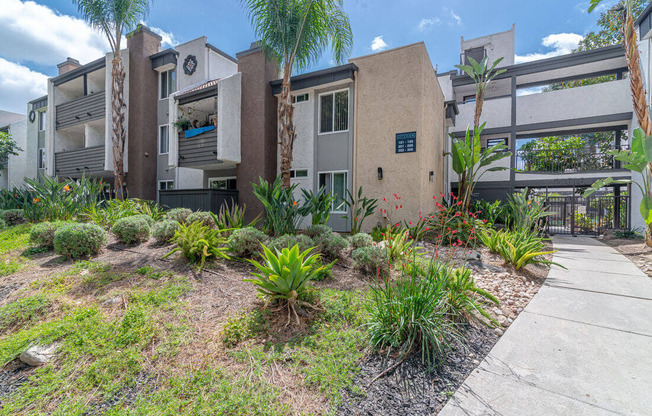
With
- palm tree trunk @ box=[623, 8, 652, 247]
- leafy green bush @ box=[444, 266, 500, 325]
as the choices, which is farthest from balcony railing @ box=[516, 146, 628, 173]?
leafy green bush @ box=[444, 266, 500, 325]

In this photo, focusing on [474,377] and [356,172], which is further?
[356,172]

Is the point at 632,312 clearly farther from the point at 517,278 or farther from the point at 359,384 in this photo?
the point at 359,384

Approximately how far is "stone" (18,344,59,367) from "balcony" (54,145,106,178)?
14.9 m

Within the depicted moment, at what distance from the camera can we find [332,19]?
878 cm

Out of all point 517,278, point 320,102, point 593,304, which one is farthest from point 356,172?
point 593,304

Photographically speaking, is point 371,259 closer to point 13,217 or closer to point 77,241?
point 77,241

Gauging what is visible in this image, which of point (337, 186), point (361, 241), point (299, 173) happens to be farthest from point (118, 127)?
point (361, 241)

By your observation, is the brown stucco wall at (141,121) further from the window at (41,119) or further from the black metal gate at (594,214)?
the black metal gate at (594,214)

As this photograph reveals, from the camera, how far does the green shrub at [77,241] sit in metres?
5.23

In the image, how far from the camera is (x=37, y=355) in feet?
8.34

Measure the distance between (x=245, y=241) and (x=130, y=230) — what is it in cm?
303

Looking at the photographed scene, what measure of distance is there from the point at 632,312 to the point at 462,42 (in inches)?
845

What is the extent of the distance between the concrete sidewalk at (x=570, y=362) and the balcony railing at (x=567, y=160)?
13181 mm

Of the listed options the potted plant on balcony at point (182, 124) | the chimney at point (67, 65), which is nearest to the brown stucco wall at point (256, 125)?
the potted plant on balcony at point (182, 124)
